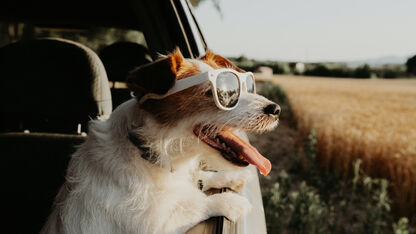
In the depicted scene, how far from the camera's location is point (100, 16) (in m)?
3.50

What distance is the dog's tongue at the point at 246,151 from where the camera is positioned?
177 centimetres

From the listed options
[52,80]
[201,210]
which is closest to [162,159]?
[201,210]

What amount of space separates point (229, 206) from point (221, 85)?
604 millimetres

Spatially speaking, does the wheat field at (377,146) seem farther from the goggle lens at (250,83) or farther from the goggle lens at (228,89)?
the goggle lens at (228,89)

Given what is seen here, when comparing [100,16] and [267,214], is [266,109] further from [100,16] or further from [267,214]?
[267,214]

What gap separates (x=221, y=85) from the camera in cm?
189

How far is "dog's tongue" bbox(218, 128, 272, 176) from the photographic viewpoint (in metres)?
1.77

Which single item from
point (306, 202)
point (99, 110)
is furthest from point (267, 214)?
point (99, 110)

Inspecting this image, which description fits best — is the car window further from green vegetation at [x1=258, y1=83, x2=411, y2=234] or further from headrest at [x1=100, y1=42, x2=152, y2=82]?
green vegetation at [x1=258, y1=83, x2=411, y2=234]

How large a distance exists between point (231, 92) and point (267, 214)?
10.2 ft

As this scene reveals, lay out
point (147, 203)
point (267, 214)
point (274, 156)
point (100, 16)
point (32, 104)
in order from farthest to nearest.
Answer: point (274, 156)
point (267, 214)
point (100, 16)
point (32, 104)
point (147, 203)

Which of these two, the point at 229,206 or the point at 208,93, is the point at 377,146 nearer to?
the point at 208,93

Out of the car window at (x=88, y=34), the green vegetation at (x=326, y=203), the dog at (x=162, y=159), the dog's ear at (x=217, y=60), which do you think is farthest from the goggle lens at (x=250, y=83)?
the green vegetation at (x=326, y=203)

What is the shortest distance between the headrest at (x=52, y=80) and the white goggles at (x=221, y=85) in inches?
34.7
